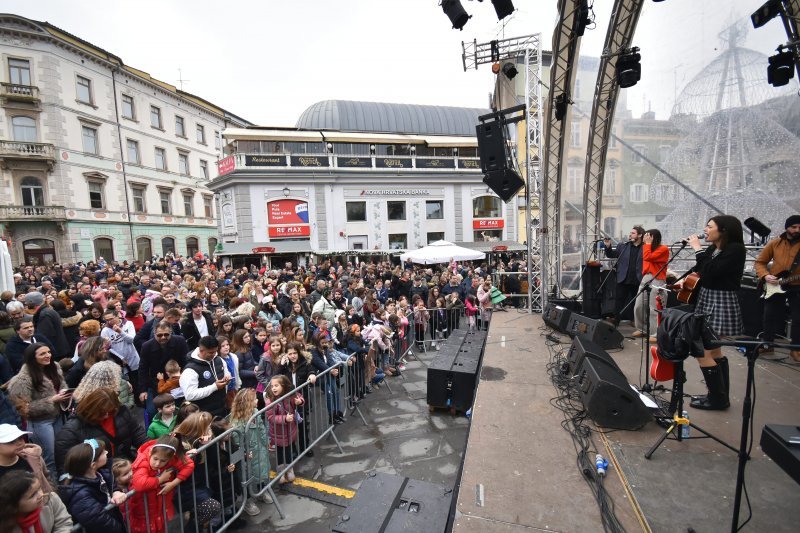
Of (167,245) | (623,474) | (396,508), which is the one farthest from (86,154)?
(623,474)

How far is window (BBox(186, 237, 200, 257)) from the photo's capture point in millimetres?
33094

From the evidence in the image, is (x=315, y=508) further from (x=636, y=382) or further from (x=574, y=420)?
(x=636, y=382)

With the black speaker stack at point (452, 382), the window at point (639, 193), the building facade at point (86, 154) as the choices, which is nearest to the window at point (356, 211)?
the building facade at point (86, 154)

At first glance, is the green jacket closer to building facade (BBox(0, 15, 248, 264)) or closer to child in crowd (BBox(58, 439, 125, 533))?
child in crowd (BBox(58, 439, 125, 533))

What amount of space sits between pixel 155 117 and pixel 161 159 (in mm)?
3506

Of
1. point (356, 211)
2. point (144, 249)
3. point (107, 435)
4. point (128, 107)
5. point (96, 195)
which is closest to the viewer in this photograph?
point (107, 435)

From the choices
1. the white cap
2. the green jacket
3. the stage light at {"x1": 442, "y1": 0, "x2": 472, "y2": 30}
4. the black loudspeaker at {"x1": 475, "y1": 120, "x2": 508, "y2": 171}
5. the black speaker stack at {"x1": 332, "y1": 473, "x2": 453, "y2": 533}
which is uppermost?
the stage light at {"x1": 442, "y1": 0, "x2": 472, "y2": 30}

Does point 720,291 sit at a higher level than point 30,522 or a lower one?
higher

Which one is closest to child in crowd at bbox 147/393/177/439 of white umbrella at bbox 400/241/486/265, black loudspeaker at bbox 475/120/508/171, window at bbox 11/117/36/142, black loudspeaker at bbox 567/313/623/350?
black loudspeaker at bbox 567/313/623/350

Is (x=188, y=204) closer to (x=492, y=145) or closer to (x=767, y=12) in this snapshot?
(x=492, y=145)

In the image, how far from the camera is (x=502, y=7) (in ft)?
20.7

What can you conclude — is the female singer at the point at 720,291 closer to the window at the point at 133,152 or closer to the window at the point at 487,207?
the window at the point at 487,207

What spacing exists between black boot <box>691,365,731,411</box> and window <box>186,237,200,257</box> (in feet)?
122

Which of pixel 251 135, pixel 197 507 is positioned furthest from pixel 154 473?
pixel 251 135
